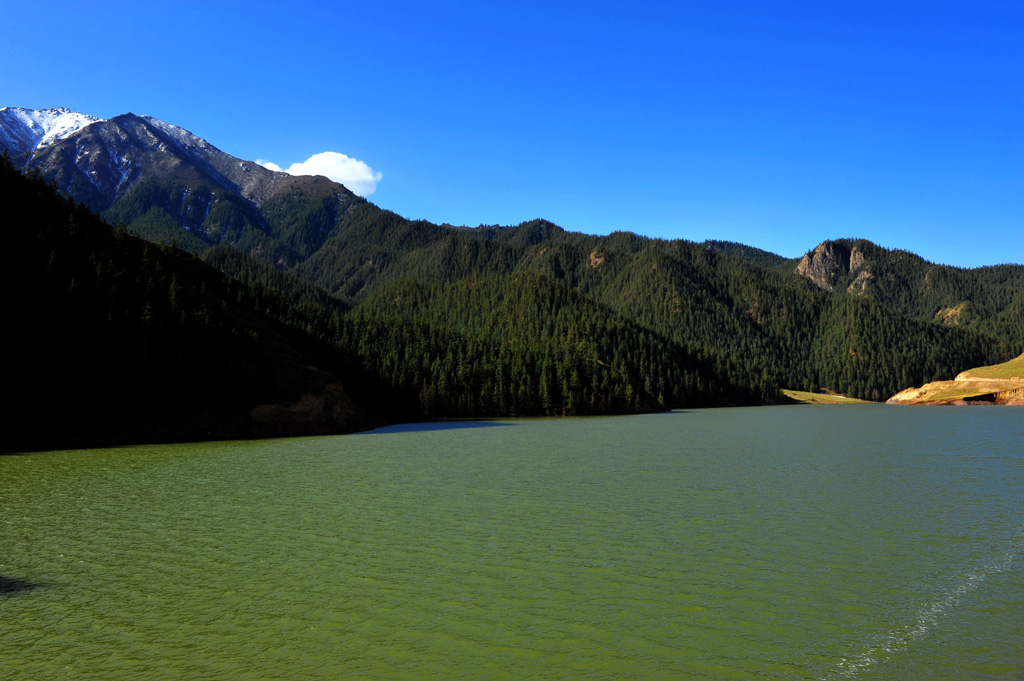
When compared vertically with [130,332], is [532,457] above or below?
below

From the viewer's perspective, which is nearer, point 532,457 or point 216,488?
point 216,488

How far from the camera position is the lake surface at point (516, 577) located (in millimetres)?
15422

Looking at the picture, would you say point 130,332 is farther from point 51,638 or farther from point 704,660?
point 704,660

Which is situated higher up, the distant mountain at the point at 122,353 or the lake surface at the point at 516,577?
the distant mountain at the point at 122,353

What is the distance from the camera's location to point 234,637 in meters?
17.0

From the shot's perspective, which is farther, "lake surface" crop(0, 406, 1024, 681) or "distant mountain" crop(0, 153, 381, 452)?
"distant mountain" crop(0, 153, 381, 452)

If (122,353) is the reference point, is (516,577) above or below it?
below

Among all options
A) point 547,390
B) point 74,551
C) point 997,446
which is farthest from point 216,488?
point 547,390

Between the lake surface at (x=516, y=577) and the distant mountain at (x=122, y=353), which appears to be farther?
the distant mountain at (x=122, y=353)

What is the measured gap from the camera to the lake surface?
1542cm

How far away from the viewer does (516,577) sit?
2233 cm

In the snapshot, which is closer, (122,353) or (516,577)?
(516,577)

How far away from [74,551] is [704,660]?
26.4m

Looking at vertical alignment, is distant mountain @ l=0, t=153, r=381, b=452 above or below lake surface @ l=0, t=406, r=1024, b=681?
above
